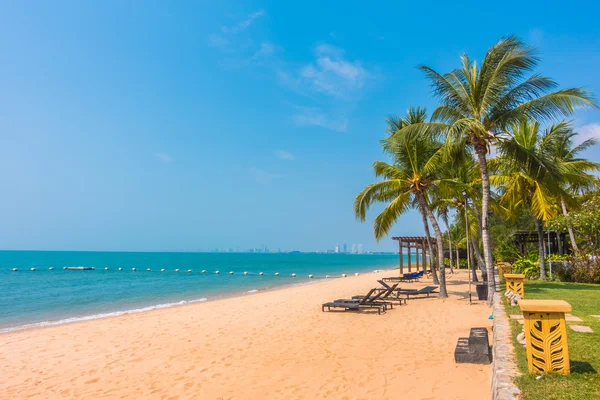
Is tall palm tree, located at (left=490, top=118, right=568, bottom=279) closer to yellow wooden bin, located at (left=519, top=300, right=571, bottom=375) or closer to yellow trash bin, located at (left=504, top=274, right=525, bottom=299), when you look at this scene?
yellow trash bin, located at (left=504, top=274, right=525, bottom=299)

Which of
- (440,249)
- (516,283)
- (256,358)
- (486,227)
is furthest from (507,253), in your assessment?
(256,358)

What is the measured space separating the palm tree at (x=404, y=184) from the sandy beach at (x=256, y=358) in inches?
183

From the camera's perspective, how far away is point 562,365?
4.08 meters

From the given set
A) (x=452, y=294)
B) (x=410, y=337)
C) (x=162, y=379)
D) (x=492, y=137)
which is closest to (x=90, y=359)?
(x=162, y=379)

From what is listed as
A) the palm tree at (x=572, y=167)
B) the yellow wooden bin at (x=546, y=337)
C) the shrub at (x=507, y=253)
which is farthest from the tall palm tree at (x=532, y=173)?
the shrub at (x=507, y=253)

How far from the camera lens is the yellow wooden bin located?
13.2 feet

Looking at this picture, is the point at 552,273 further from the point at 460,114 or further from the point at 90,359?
the point at 90,359

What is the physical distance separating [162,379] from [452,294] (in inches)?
494

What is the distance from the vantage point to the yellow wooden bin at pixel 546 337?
13.2ft

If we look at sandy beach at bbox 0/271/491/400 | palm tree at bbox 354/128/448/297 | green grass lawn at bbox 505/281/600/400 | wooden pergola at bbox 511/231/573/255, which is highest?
palm tree at bbox 354/128/448/297

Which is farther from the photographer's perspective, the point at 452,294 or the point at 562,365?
the point at 452,294

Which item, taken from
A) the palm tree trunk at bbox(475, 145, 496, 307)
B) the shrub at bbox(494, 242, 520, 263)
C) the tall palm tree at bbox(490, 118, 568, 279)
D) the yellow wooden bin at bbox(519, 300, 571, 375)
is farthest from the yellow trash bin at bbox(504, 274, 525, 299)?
the shrub at bbox(494, 242, 520, 263)

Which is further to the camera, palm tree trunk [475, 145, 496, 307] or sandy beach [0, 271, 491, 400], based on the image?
palm tree trunk [475, 145, 496, 307]

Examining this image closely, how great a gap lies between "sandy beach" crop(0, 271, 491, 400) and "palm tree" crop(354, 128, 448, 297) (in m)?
4.66
